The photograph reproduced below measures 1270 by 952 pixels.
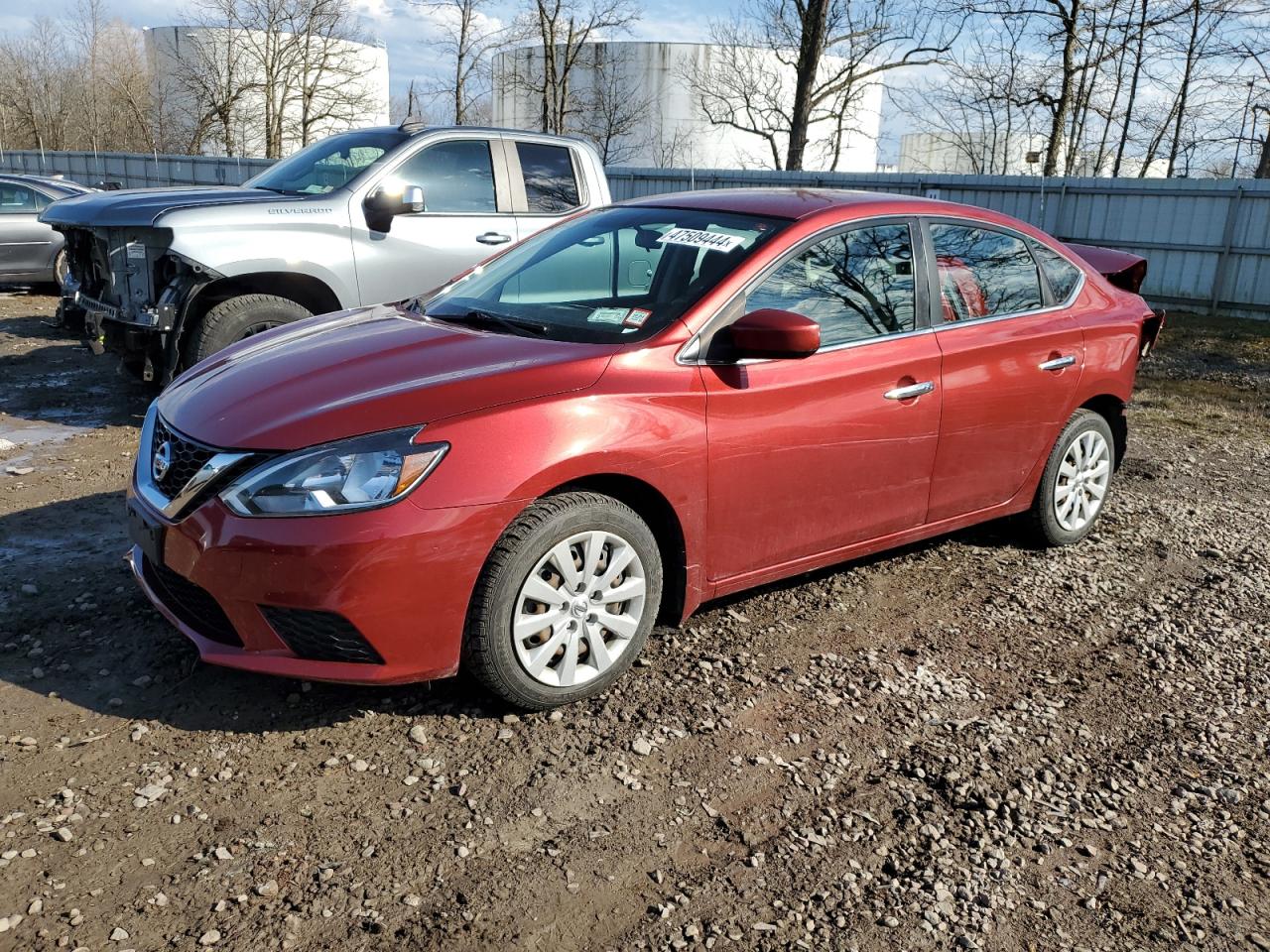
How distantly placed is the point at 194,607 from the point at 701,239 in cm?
222

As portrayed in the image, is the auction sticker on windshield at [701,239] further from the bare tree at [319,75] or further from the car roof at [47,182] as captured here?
the bare tree at [319,75]

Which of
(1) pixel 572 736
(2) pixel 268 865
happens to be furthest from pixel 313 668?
(1) pixel 572 736

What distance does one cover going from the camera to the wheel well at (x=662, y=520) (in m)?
3.35

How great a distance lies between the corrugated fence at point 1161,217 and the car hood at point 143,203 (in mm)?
9961

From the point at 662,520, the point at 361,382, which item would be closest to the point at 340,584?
the point at 361,382

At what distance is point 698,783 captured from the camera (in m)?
3.03

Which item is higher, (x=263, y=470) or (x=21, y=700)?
(x=263, y=470)

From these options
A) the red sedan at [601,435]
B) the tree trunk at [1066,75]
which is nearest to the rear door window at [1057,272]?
the red sedan at [601,435]

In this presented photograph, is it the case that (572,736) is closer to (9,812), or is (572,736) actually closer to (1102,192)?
(9,812)

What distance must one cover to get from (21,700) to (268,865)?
1302 millimetres

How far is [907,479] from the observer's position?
4.18 m

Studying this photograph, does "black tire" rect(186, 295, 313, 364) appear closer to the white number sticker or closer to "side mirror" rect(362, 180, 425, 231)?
"side mirror" rect(362, 180, 425, 231)

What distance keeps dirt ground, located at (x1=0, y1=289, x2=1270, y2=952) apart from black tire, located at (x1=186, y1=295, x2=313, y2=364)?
1.92 m

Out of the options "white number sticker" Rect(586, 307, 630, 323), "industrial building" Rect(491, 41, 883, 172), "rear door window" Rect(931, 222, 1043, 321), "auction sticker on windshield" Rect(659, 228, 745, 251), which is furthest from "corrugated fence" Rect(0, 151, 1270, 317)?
"industrial building" Rect(491, 41, 883, 172)
